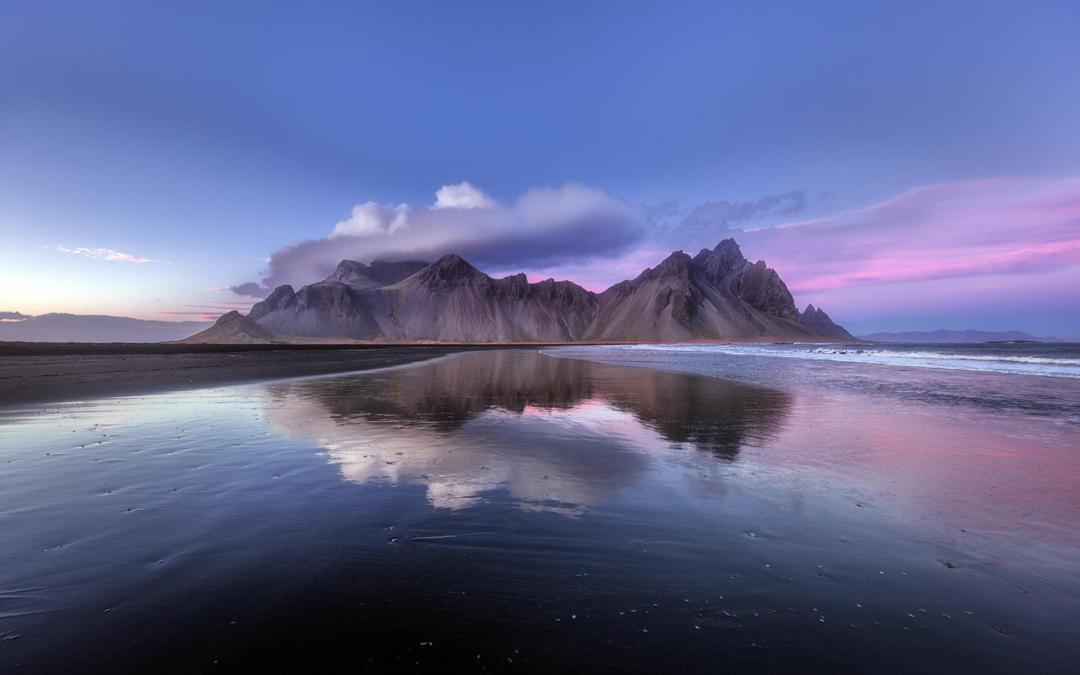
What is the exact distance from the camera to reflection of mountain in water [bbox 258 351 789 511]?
8.76 metres

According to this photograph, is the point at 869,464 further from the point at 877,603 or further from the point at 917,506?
the point at 877,603

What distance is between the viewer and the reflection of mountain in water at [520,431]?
8.76m

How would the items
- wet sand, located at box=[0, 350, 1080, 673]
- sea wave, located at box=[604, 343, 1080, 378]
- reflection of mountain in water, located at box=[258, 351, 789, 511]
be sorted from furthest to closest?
1. sea wave, located at box=[604, 343, 1080, 378]
2. reflection of mountain in water, located at box=[258, 351, 789, 511]
3. wet sand, located at box=[0, 350, 1080, 673]

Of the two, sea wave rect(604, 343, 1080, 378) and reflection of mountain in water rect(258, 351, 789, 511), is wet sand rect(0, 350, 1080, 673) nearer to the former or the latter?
reflection of mountain in water rect(258, 351, 789, 511)

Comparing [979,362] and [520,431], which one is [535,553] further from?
[979,362]

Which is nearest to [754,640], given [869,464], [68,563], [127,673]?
[127,673]

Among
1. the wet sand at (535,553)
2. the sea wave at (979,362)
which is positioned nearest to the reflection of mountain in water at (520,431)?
the wet sand at (535,553)

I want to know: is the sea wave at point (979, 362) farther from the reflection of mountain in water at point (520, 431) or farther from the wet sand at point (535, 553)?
the wet sand at point (535, 553)

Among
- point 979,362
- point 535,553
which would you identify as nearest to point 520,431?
point 535,553

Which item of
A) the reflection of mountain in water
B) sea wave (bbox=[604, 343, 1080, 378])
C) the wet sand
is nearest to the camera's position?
the wet sand

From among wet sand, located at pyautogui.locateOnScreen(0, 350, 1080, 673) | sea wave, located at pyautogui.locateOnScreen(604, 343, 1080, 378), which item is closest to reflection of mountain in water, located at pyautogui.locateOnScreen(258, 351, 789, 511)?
wet sand, located at pyautogui.locateOnScreen(0, 350, 1080, 673)

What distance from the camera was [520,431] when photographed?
45.0 feet

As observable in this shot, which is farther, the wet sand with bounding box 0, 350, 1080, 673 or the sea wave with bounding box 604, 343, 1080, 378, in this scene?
the sea wave with bounding box 604, 343, 1080, 378

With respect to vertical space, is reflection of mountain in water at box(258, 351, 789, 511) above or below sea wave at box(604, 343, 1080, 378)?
below
